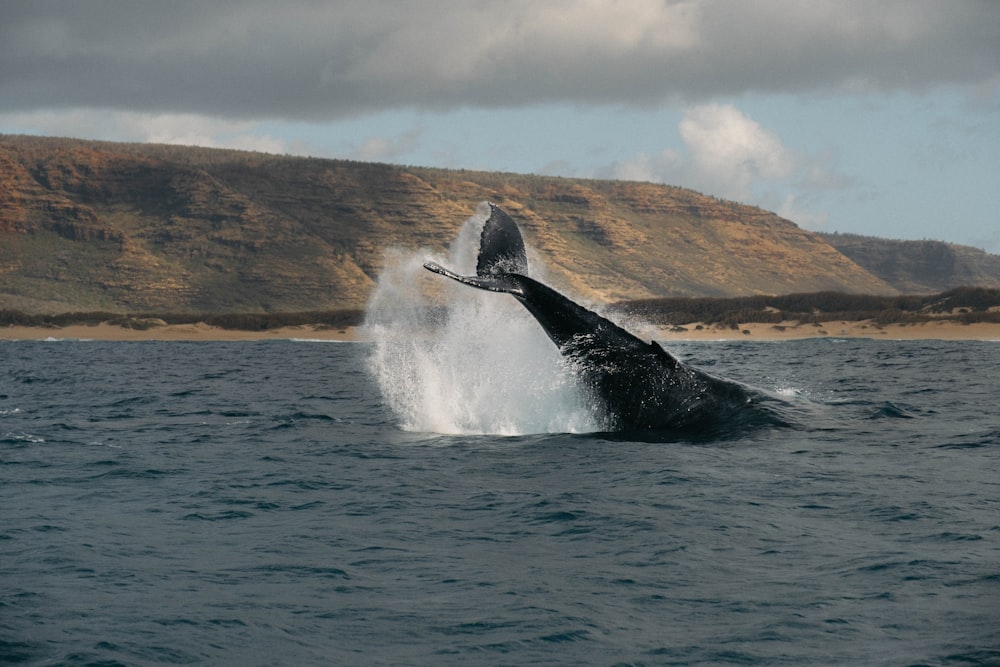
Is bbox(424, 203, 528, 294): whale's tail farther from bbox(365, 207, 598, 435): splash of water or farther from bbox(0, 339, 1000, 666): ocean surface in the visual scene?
bbox(0, 339, 1000, 666): ocean surface

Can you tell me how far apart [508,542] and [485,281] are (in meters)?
5.23

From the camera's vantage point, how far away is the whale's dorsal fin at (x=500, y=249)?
1548cm

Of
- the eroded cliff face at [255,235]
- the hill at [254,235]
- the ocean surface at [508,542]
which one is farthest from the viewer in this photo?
the eroded cliff face at [255,235]

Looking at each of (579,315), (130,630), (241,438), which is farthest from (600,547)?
(241,438)

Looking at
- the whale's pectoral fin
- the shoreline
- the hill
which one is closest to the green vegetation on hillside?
the shoreline

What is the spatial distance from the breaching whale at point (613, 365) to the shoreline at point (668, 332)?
166 feet

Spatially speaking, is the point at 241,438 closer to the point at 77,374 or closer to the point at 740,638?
the point at 740,638

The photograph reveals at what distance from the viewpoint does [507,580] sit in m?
8.65

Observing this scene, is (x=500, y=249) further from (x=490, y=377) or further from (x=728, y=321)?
(x=728, y=321)

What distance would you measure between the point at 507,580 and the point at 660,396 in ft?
25.8

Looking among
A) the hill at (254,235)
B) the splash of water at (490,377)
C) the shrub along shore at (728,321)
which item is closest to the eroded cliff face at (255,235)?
the hill at (254,235)

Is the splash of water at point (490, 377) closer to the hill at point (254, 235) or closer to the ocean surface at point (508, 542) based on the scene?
the ocean surface at point (508, 542)

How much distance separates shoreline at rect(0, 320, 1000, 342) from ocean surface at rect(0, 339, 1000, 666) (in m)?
51.4

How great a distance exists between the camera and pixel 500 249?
15523mm
